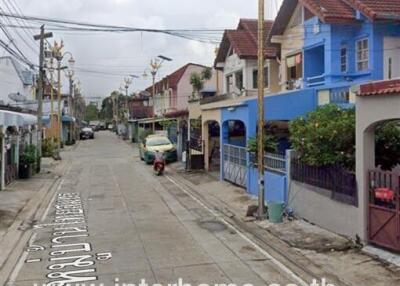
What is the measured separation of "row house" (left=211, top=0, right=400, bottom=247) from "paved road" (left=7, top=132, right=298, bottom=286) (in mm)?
2308

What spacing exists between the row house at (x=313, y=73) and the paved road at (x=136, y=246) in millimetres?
2308

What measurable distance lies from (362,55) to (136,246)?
40.5 feet

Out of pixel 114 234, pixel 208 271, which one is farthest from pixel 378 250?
pixel 114 234

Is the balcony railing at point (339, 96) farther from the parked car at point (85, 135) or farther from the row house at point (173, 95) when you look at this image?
the parked car at point (85, 135)

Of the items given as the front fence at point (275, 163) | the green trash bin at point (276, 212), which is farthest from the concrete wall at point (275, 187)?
the green trash bin at point (276, 212)

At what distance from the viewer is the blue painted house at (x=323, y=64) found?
18.9m

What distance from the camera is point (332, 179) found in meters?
13.2

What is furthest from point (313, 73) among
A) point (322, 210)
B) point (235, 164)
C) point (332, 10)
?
point (322, 210)

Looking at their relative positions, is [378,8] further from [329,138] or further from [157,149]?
[157,149]

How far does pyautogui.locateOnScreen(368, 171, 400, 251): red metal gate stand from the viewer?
1075 cm

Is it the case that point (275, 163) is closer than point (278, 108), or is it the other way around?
point (275, 163)

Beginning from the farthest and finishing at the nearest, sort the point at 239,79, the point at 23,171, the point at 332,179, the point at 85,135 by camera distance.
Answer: the point at 85,135
the point at 239,79
the point at 23,171
the point at 332,179

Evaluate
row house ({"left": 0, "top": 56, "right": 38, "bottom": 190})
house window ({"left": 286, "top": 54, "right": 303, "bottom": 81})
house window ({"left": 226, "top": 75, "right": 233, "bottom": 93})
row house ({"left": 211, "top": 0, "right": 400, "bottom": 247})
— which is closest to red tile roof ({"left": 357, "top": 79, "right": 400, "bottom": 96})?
row house ({"left": 211, "top": 0, "right": 400, "bottom": 247})

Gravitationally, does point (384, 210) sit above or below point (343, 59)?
below
